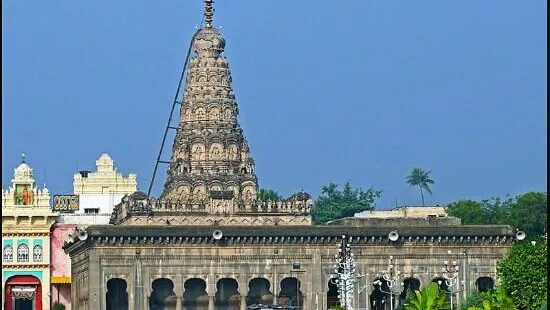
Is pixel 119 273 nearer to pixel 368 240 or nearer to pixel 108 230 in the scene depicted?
pixel 108 230

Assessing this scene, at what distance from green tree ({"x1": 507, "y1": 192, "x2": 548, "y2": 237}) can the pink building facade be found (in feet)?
97.9

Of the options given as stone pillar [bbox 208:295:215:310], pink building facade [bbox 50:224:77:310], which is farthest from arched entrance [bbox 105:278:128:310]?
pink building facade [bbox 50:224:77:310]

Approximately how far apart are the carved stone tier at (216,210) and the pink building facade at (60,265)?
12.7m

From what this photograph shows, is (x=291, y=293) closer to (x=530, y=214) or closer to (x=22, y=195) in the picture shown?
(x=22, y=195)

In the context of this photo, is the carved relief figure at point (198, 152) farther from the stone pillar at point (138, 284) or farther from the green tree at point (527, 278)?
the green tree at point (527, 278)

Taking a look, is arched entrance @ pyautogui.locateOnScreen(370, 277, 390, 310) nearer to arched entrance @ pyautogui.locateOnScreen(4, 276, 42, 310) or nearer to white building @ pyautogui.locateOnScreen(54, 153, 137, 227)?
arched entrance @ pyautogui.locateOnScreen(4, 276, 42, 310)

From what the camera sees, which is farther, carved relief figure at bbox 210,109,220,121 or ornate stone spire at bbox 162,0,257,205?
carved relief figure at bbox 210,109,220,121

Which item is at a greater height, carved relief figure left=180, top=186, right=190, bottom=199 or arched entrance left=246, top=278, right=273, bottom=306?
carved relief figure left=180, top=186, right=190, bottom=199

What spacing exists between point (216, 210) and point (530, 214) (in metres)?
33.1

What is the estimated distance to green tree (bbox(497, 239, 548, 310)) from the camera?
6744 cm

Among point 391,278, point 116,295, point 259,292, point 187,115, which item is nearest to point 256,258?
point 259,292

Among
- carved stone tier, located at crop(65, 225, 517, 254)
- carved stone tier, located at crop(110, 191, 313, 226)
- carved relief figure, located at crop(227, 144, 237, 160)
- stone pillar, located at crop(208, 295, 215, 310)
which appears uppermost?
carved relief figure, located at crop(227, 144, 237, 160)

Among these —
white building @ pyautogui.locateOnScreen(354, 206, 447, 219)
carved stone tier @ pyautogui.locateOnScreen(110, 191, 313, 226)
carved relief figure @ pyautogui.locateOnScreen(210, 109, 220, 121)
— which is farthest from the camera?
white building @ pyautogui.locateOnScreen(354, 206, 447, 219)

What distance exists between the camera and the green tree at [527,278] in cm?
6744
